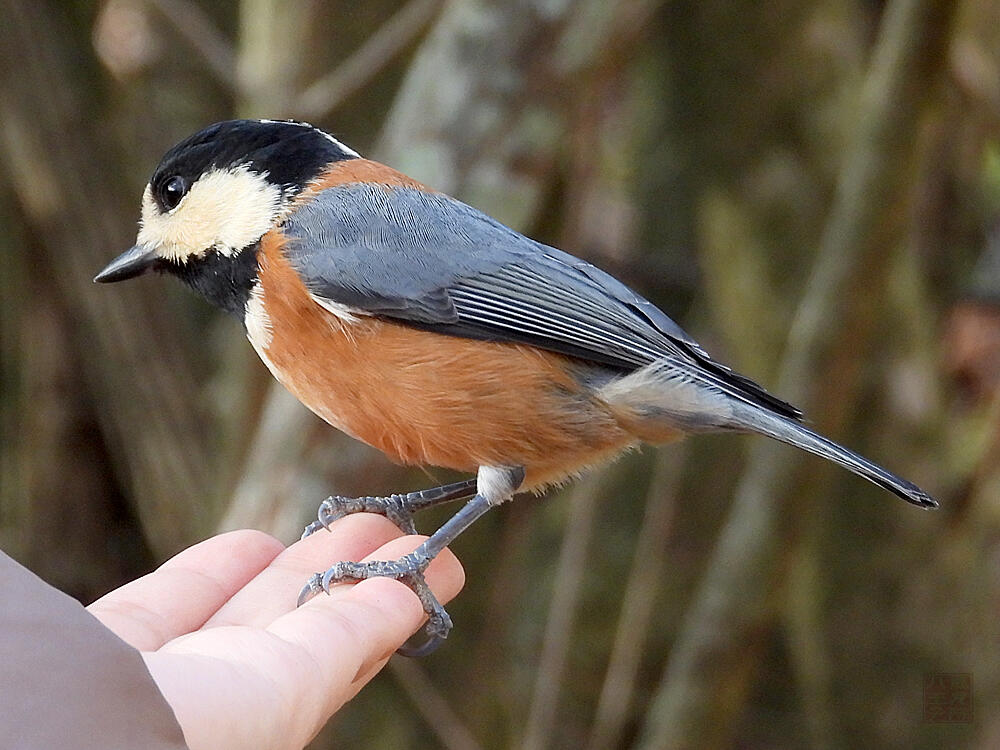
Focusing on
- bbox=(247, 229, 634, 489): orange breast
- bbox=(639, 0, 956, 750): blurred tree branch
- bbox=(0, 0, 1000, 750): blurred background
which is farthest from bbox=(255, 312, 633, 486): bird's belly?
bbox=(639, 0, 956, 750): blurred tree branch

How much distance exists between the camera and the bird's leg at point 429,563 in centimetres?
218

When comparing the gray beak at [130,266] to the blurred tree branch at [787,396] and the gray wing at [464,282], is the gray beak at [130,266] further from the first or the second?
the blurred tree branch at [787,396]

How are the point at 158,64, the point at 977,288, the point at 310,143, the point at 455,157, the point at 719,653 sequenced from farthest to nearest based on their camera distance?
the point at 977,288
the point at 158,64
the point at 719,653
the point at 455,157
the point at 310,143

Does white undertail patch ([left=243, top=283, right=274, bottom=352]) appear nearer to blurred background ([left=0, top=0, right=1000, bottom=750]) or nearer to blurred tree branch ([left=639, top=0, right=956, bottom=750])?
blurred background ([left=0, top=0, right=1000, bottom=750])

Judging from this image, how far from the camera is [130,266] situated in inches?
100

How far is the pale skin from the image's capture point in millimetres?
1427

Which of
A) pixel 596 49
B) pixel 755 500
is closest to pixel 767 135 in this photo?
pixel 596 49

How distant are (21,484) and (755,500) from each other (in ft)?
8.16

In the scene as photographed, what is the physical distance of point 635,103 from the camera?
450cm

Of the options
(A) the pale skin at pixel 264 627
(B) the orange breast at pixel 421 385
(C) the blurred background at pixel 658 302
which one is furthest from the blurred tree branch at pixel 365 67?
(A) the pale skin at pixel 264 627

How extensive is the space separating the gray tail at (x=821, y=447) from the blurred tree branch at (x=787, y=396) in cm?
84

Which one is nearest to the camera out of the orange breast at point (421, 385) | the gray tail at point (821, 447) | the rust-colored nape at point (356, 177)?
the gray tail at point (821, 447)

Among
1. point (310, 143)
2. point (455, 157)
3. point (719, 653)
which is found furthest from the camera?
point (719, 653)

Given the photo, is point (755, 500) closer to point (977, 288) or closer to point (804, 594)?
point (804, 594)
